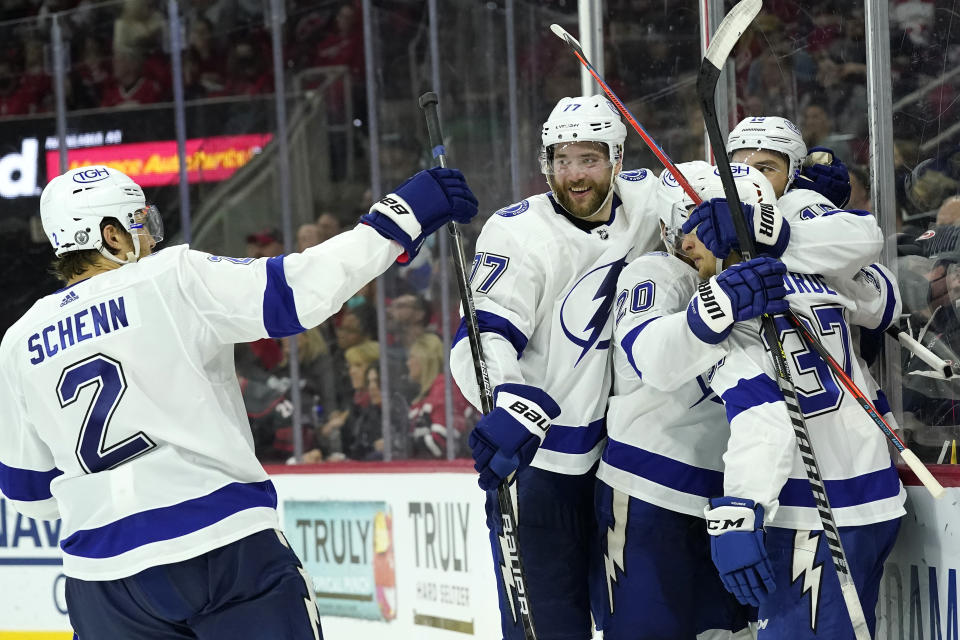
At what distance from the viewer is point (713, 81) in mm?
2365

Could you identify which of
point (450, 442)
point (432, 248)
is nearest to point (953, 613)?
point (450, 442)

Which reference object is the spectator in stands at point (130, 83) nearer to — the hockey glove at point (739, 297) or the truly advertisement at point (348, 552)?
the truly advertisement at point (348, 552)

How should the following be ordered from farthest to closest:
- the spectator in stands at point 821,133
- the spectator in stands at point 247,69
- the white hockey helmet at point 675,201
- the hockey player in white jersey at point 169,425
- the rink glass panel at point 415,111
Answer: the spectator in stands at point 247,69 < the spectator in stands at point 821,133 < the rink glass panel at point 415,111 < the white hockey helmet at point 675,201 < the hockey player in white jersey at point 169,425

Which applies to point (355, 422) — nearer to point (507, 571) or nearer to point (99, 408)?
point (507, 571)

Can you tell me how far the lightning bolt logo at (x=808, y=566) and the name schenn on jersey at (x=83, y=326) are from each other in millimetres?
1224

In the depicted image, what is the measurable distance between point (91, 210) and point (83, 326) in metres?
0.22

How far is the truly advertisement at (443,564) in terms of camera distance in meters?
3.82

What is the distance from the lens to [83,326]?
2.20m

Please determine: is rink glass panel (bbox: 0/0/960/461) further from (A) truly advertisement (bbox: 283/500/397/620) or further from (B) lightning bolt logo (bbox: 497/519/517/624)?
(B) lightning bolt logo (bbox: 497/519/517/624)

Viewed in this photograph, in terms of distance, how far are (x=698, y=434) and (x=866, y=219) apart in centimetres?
51

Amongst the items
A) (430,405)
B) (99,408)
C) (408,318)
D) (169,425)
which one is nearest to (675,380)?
(169,425)

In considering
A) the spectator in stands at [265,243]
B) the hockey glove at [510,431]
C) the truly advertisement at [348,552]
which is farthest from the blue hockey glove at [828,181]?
the spectator in stands at [265,243]

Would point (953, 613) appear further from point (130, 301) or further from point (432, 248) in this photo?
point (432, 248)

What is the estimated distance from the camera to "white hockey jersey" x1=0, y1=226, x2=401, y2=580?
218 centimetres
